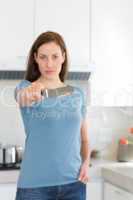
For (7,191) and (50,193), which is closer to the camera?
(50,193)

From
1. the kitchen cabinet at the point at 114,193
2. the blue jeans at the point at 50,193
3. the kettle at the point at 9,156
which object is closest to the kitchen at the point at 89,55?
the kitchen cabinet at the point at 114,193

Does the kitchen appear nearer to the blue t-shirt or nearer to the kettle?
the kettle

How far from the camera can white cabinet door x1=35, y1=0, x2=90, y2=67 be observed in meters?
2.66

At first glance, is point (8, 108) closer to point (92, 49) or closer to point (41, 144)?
point (92, 49)

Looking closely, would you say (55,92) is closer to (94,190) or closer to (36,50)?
(36,50)

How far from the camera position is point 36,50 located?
4.88 feet

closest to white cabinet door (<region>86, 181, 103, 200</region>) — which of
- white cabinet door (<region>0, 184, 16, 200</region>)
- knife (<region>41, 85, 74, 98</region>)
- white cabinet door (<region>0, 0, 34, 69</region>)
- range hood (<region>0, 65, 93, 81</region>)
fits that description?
white cabinet door (<region>0, 184, 16, 200</region>)

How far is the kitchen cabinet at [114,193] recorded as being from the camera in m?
2.26

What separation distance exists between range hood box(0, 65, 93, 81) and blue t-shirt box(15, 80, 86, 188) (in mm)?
1262

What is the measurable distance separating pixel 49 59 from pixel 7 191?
120cm

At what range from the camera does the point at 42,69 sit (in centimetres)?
146

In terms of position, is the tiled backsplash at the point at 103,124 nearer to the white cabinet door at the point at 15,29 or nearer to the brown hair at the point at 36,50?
the white cabinet door at the point at 15,29

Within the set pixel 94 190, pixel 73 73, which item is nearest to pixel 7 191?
pixel 94 190

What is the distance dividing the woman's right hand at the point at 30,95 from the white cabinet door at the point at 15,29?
122 cm
